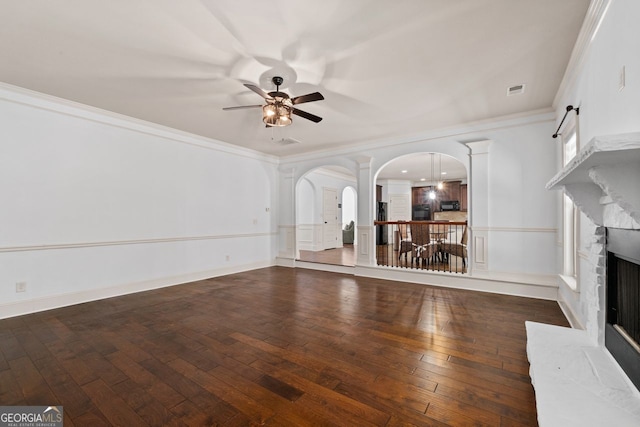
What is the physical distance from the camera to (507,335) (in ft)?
9.23

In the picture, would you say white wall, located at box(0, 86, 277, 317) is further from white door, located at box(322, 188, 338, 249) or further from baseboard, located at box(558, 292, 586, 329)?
baseboard, located at box(558, 292, 586, 329)

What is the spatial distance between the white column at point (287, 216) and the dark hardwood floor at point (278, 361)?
9.79 feet

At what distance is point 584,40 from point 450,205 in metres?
8.99

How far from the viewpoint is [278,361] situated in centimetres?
233

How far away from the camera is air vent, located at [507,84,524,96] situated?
11.1 feet

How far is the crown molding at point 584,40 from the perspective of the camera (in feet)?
6.62

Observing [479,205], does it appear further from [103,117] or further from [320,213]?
[103,117]

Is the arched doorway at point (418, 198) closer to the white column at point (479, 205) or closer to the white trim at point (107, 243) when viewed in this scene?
the white column at point (479, 205)

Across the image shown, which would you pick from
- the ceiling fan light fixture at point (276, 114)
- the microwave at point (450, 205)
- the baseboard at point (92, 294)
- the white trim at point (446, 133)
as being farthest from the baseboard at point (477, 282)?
the microwave at point (450, 205)

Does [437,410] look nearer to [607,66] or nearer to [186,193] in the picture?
[607,66]

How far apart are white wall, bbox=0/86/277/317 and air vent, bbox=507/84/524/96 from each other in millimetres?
5012

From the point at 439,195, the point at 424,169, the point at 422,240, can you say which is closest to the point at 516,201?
the point at 422,240

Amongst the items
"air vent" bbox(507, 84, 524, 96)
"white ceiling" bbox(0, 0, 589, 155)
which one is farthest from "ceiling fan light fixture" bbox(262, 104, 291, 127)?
"air vent" bbox(507, 84, 524, 96)

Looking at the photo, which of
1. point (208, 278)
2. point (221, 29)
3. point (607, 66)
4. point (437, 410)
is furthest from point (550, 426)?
point (208, 278)
